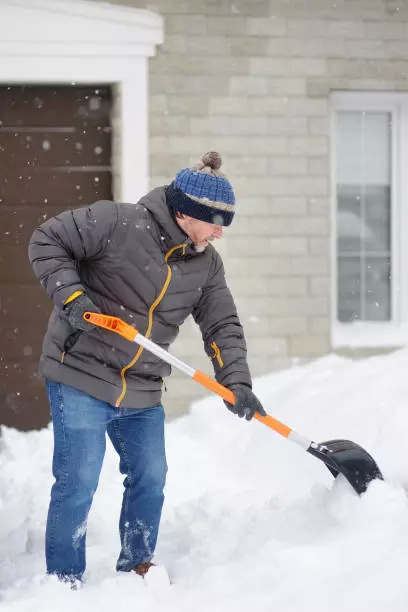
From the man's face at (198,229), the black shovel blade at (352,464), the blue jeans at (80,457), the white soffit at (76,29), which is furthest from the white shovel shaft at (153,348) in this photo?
the white soffit at (76,29)

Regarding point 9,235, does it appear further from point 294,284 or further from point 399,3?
point 399,3

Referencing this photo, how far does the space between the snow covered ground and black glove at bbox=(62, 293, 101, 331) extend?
1.02m

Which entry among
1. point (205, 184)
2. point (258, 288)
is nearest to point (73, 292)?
point (205, 184)

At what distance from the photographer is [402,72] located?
710cm

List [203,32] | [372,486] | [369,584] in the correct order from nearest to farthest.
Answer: [369,584], [372,486], [203,32]

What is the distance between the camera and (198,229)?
3783mm

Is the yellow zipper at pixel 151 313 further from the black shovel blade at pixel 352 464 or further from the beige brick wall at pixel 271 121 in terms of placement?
the beige brick wall at pixel 271 121

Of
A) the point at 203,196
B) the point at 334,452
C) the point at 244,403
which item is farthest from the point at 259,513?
the point at 203,196

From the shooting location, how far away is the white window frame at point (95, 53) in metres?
6.71

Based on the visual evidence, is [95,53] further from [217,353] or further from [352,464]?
[352,464]

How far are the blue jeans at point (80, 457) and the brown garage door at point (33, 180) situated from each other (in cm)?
325

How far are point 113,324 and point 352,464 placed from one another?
46.7 inches

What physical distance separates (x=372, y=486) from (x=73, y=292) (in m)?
1.46

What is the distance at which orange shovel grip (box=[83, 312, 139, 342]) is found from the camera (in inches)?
141
